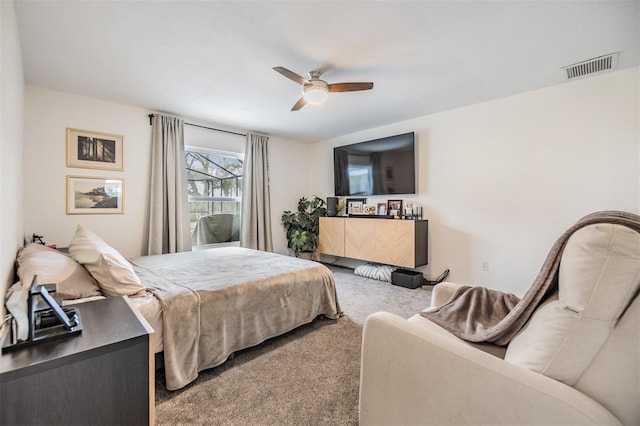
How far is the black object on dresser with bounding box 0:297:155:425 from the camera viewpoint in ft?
2.70

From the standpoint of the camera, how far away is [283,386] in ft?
5.56

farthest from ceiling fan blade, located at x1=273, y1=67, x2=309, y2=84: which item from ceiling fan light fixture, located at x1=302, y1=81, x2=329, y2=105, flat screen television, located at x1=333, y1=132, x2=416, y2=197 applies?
flat screen television, located at x1=333, y1=132, x2=416, y2=197

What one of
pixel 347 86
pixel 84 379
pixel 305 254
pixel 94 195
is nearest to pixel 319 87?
pixel 347 86

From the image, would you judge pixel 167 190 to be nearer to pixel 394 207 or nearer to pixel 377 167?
pixel 377 167

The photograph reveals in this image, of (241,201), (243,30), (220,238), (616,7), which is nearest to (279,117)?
(241,201)

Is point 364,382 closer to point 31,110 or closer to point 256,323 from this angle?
point 256,323

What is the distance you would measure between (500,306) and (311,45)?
2313mm

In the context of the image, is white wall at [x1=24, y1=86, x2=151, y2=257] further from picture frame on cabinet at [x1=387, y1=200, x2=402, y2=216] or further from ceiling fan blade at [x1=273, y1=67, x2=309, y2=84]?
picture frame on cabinet at [x1=387, y1=200, x2=402, y2=216]

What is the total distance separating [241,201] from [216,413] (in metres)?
3.54

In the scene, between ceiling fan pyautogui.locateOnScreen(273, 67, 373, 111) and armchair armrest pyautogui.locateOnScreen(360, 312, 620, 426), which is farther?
ceiling fan pyautogui.locateOnScreen(273, 67, 373, 111)

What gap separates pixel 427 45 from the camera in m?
2.17

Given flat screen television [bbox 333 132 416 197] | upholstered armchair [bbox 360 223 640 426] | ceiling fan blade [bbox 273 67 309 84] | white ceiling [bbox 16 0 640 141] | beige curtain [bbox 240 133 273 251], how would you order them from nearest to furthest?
upholstered armchair [bbox 360 223 640 426] → white ceiling [bbox 16 0 640 141] → ceiling fan blade [bbox 273 67 309 84] → flat screen television [bbox 333 132 416 197] → beige curtain [bbox 240 133 273 251]

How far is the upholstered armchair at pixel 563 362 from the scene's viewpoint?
0.75 metres

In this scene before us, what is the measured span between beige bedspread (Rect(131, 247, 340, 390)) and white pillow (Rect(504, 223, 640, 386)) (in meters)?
Result: 1.71
